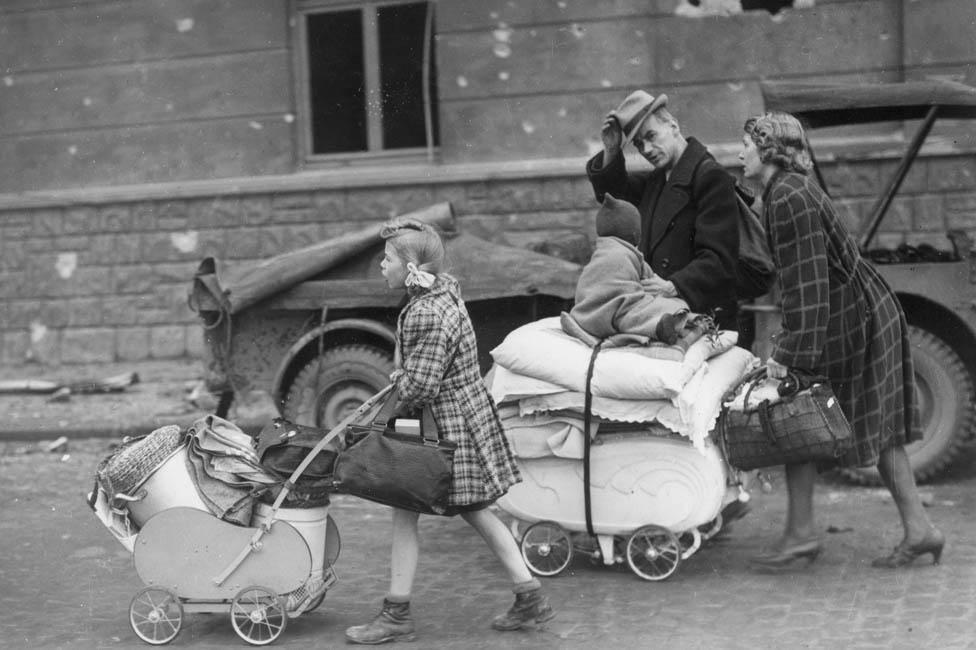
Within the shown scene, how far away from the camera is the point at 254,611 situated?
477 centimetres

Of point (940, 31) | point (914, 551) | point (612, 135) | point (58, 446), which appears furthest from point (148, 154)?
point (914, 551)

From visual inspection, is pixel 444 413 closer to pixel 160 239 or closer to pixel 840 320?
pixel 840 320

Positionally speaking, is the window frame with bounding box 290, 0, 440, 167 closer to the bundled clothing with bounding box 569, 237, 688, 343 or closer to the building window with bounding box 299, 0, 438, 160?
the building window with bounding box 299, 0, 438, 160

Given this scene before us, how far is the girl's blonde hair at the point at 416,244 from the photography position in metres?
4.76

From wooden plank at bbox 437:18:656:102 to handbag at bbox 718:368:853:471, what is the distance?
19.9ft

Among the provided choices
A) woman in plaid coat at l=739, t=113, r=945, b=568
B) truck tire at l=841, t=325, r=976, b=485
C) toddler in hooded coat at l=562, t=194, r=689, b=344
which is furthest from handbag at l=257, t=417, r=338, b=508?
truck tire at l=841, t=325, r=976, b=485

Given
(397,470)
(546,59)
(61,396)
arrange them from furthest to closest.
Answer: (546,59) → (61,396) → (397,470)

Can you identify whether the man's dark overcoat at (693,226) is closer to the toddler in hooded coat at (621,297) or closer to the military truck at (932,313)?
the toddler in hooded coat at (621,297)

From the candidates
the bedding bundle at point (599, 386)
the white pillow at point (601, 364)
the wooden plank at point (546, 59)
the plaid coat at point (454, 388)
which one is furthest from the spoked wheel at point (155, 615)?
the wooden plank at point (546, 59)

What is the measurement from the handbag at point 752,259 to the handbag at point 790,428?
2.02 feet

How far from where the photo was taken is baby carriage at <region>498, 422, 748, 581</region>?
5.32 metres

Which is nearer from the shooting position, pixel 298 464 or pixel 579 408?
pixel 298 464

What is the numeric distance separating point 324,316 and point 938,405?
337 cm

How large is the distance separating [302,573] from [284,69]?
771cm
